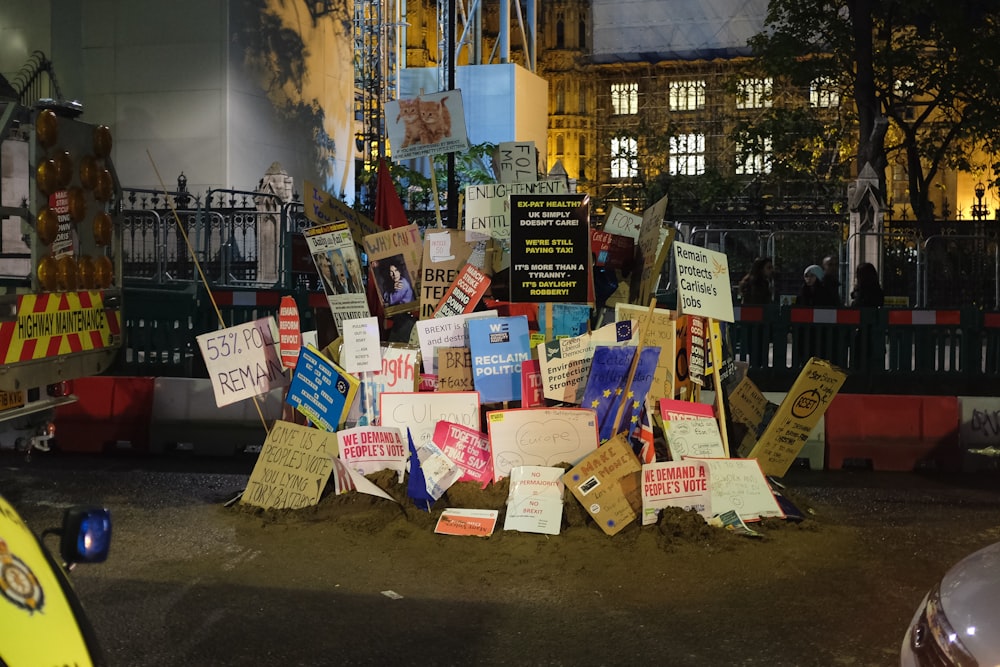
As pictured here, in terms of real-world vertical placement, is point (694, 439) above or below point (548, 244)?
below

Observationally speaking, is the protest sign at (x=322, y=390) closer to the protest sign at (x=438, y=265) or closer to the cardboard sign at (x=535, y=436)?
the protest sign at (x=438, y=265)

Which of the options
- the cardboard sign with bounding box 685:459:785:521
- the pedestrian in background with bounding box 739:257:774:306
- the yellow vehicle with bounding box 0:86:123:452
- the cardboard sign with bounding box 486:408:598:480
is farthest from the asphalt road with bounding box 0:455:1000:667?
the pedestrian in background with bounding box 739:257:774:306

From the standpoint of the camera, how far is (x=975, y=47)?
29500 mm

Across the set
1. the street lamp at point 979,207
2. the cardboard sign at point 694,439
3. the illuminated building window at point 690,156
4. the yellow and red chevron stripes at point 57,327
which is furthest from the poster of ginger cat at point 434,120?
the illuminated building window at point 690,156

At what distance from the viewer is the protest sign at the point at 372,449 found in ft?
27.3

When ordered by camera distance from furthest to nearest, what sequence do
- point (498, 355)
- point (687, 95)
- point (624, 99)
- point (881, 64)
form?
point (624, 99) → point (687, 95) → point (881, 64) → point (498, 355)

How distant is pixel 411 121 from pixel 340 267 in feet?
4.74

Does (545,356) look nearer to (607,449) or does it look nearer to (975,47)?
(607,449)

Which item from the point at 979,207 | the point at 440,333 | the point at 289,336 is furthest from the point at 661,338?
the point at 979,207

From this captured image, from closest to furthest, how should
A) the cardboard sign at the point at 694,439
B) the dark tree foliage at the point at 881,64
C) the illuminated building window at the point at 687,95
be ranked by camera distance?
the cardboard sign at the point at 694,439 < the dark tree foliage at the point at 881,64 < the illuminated building window at the point at 687,95

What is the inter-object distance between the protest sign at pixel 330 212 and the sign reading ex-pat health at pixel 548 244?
53.3 inches

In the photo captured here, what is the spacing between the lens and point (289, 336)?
8727 millimetres

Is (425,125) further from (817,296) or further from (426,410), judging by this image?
(817,296)

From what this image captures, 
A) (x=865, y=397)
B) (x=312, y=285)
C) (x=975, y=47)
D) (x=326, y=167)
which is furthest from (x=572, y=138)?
(x=865, y=397)
